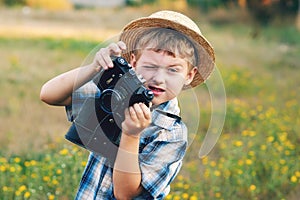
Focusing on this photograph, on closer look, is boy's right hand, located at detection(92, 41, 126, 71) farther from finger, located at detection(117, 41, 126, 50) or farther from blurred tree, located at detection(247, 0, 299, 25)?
blurred tree, located at detection(247, 0, 299, 25)

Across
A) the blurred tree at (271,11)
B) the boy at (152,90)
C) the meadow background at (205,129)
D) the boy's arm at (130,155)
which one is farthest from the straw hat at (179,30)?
the blurred tree at (271,11)

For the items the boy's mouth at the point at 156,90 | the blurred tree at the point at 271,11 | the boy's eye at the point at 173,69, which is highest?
the boy's eye at the point at 173,69

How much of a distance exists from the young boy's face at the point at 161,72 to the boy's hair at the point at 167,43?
0.8 inches

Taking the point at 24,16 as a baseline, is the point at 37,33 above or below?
above

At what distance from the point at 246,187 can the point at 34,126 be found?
261cm

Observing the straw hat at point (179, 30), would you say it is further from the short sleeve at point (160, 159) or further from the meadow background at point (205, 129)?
the meadow background at point (205, 129)

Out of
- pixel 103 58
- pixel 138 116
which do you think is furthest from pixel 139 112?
pixel 103 58

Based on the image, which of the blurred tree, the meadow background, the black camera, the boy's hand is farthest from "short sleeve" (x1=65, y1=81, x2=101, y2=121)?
the blurred tree

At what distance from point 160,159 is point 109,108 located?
0.35 m

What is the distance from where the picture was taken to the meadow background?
460 centimetres

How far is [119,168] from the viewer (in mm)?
2564

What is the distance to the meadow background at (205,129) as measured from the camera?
4.60 meters

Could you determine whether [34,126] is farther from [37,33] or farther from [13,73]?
[37,33]

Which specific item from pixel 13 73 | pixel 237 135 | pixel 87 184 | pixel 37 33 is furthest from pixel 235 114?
pixel 37 33
